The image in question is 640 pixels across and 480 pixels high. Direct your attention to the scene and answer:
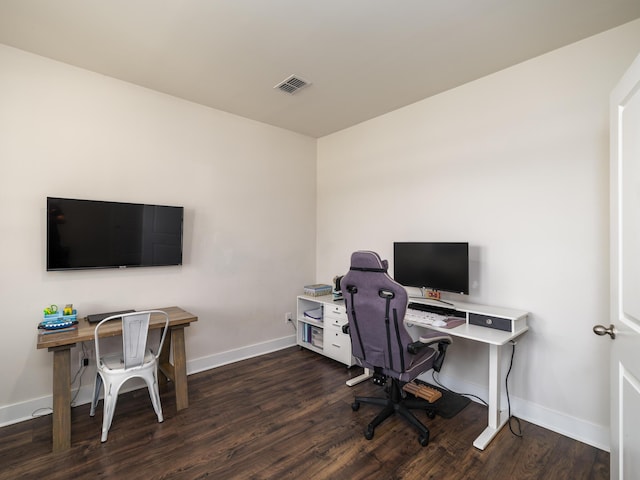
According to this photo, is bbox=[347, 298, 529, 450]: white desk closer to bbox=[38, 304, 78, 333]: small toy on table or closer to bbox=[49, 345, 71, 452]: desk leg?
bbox=[49, 345, 71, 452]: desk leg

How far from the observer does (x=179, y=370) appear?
8.27 feet

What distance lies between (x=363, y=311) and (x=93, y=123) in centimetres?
277

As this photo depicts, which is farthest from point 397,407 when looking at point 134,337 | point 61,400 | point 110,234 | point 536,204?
point 110,234

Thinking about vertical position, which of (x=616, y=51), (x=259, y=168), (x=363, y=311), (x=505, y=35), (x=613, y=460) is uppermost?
(x=505, y=35)

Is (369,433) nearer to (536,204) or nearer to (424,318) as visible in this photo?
(424,318)

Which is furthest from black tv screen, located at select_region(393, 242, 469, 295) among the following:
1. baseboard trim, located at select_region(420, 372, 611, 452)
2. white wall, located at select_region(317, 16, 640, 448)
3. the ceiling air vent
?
the ceiling air vent

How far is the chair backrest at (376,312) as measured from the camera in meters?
2.04

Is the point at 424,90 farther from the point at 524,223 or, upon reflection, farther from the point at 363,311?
the point at 363,311

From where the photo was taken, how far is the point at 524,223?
7.95ft

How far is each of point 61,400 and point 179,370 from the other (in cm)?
74

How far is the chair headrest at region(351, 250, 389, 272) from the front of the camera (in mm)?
2080

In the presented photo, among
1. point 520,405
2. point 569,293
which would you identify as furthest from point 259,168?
point 520,405

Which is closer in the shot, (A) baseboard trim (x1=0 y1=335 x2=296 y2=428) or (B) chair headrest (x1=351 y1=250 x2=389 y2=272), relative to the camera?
(B) chair headrest (x1=351 y1=250 x2=389 y2=272)

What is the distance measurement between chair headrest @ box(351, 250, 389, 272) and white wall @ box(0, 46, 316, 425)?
182 cm
